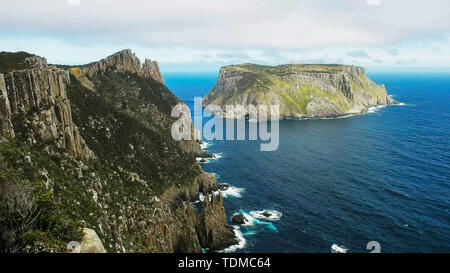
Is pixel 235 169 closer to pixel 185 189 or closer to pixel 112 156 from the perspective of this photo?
pixel 185 189

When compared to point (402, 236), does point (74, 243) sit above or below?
above

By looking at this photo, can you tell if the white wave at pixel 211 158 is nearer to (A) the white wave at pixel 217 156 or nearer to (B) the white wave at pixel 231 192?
(A) the white wave at pixel 217 156

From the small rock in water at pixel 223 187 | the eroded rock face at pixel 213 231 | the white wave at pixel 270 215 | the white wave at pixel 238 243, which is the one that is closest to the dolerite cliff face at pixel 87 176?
the eroded rock face at pixel 213 231

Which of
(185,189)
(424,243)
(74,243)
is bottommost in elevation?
(424,243)

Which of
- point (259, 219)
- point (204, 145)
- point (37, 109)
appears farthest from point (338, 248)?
point (204, 145)

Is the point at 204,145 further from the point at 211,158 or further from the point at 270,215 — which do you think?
the point at 270,215
